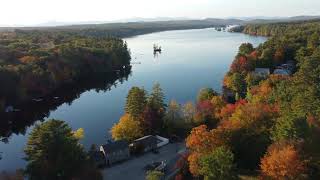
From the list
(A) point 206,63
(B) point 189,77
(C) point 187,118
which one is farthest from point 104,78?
(C) point 187,118

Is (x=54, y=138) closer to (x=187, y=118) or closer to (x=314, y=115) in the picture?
(x=187, y=118)

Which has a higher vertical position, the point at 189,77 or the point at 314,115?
the point at 314,115

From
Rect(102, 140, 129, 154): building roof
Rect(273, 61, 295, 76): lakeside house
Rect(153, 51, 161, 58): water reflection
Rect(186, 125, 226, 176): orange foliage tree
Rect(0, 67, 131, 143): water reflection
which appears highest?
Rect(186, 125, 226, 176): orange foliage tree

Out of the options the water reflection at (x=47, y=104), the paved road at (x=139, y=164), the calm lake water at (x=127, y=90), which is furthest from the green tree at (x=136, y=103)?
the water reflection at (x=47, y=104)

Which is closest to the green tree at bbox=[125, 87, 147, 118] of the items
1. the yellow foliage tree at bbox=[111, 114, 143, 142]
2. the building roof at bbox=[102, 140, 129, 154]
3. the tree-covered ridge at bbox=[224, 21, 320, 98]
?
the yellow foliage tree at bbox=[111, 114, 143, 142]

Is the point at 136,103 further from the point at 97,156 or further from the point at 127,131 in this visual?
the point at 97,156

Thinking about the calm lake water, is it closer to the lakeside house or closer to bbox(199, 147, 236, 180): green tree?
the lakeside house

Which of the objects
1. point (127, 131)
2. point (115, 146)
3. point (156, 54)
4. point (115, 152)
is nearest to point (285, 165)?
point (115, 152)

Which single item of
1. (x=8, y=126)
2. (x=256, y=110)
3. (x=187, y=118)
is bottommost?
(x=8, y=126)
